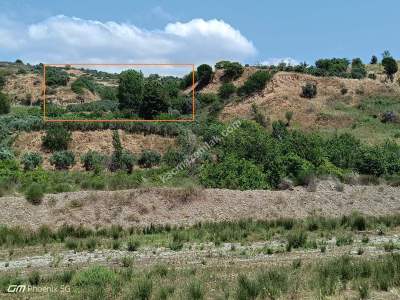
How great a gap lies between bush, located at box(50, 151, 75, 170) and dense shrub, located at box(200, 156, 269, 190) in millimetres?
17969

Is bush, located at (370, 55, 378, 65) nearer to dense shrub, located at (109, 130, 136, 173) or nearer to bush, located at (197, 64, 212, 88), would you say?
bush, located at (197, 64, 212, 88)

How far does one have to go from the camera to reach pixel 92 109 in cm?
6331

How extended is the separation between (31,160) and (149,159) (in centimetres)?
913

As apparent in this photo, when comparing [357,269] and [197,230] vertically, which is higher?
[357,269]

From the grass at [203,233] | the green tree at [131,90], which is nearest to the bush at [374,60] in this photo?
the green tree at [131,90]

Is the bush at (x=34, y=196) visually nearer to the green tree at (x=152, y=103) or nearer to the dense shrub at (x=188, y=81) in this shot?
the green tree at (x=152, y=103)

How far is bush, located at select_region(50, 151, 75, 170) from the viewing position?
44969 mm

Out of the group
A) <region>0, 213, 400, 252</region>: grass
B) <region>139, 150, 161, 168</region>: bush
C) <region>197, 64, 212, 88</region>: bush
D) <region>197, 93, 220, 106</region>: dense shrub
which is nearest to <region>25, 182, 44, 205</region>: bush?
<region>0, 213, 400, 252</region>: grass

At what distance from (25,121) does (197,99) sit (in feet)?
85.3

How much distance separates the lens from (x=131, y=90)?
64.9 meters

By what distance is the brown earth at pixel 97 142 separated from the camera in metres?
49.0

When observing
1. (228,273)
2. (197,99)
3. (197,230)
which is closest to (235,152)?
(197,230)

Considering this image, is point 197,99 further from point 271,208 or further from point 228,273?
point 228,273

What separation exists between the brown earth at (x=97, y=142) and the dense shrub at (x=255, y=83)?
23465 millimetres
